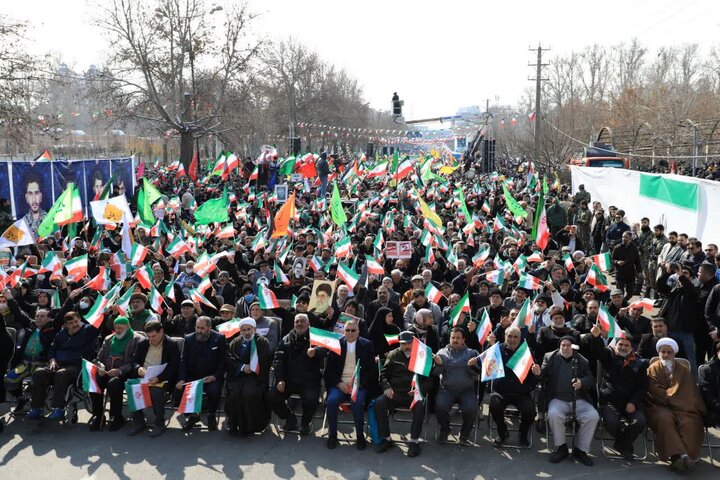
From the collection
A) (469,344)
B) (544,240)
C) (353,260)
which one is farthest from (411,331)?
(544,240)

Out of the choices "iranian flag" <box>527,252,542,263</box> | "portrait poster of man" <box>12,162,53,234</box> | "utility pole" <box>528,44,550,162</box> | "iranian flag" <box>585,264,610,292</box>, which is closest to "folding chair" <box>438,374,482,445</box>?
"iranian flag" <box>585,264,610,292</box>

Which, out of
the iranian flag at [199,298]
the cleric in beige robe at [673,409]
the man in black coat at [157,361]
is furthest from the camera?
the iranian flag at [199,298]

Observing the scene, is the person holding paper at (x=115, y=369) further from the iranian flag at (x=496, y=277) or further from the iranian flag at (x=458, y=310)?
the iranian flag at (x=496, y=277)

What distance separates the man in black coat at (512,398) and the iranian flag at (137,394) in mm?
3854

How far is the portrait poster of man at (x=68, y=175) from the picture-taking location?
2102cm

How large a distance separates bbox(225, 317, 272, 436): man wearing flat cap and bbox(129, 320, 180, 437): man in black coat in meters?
0.68

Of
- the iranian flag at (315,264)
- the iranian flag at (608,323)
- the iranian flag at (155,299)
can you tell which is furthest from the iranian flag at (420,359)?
the iranian flag at (315,264)

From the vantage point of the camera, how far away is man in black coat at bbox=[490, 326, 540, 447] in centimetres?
757

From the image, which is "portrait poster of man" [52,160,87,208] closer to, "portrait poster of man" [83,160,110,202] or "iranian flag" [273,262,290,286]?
"portrait poster of man" [83,160,110,202]

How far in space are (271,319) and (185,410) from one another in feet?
5.69

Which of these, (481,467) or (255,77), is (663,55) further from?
(481,467)

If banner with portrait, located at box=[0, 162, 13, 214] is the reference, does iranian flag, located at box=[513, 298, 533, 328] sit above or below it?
below

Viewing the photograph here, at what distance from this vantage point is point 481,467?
7121mm

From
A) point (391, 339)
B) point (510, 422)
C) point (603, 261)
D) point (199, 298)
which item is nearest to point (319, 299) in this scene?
point (391, 339)
